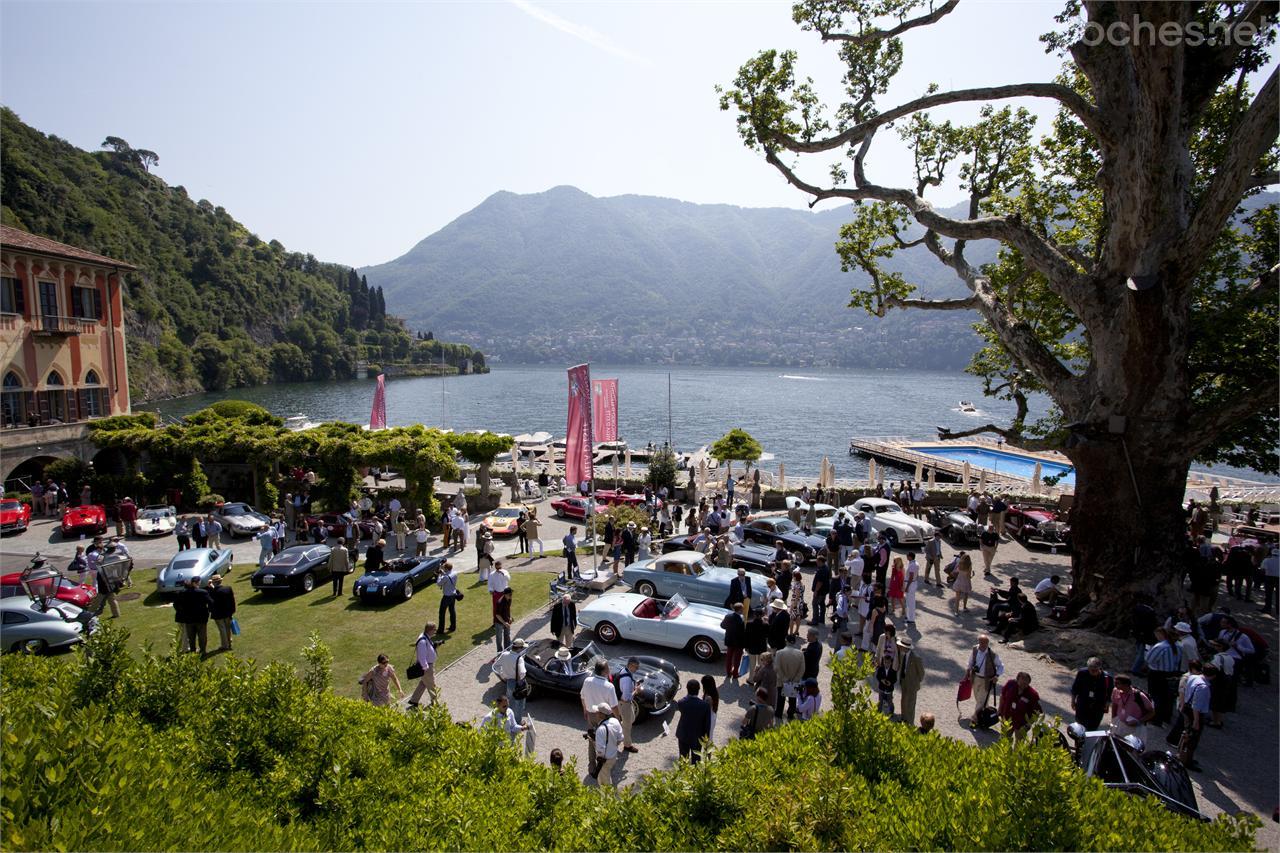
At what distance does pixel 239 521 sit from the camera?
24047 millimetres

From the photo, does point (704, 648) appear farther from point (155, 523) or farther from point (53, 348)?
point (53, 348)

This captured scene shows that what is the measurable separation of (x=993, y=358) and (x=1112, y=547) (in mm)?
11429

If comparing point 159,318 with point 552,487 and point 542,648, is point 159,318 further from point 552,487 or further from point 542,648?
point 542,648

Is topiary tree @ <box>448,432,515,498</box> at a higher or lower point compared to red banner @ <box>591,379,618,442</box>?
lower

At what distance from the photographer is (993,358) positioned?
25.0 metres

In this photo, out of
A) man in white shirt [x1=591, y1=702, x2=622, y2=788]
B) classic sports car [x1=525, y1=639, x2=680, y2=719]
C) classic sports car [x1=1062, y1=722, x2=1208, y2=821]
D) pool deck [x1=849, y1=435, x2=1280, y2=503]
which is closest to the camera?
classic sports car [x1=1062, y1=722, x2=1208, y2=821]

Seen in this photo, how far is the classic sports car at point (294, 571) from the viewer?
1733 centimetres

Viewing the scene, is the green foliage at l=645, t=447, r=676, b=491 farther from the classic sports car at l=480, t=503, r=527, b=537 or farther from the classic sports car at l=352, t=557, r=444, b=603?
the classic sports car at l=352, t=557, r=444, b=603

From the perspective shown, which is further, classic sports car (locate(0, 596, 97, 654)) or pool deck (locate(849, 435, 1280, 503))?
pool deck (locate(849, 435, 1280, 503))

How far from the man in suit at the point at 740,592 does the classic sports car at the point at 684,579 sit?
2.15 ft

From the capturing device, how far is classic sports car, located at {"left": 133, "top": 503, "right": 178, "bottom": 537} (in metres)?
23.7

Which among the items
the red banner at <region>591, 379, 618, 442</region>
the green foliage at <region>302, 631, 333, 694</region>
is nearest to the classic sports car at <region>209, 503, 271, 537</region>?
the red banner at <region>591, 379, 618, 442</region>

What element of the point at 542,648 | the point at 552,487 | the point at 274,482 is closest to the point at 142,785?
the point at 542,648

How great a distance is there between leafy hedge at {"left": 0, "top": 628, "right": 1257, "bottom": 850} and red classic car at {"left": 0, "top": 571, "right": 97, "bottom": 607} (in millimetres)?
11623
